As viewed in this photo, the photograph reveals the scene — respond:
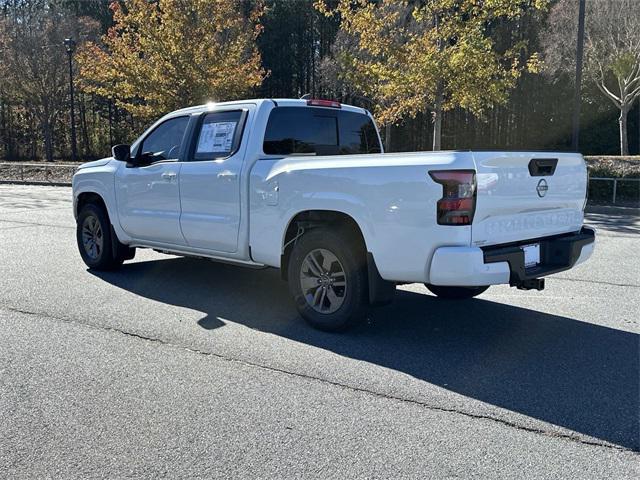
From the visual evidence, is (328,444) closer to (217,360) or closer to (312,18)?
(217,360)

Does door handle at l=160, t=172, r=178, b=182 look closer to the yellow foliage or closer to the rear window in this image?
the rear window

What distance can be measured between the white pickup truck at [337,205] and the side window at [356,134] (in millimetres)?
17

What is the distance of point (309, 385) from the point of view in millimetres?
4035

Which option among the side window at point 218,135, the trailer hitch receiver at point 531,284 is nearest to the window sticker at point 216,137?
the side window at point 218,135

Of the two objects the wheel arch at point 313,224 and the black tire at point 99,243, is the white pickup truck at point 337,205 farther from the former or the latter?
the black tire at point 99,243

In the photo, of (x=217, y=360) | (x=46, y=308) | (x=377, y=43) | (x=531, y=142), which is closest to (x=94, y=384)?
(x=217, y=360)

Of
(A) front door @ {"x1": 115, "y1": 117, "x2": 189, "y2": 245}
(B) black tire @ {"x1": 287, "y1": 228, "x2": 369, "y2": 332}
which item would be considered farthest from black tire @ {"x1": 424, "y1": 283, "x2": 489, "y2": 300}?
(A) front door @ {"x1": 115, "y1": 117, "x2": 189, "y2": 245}

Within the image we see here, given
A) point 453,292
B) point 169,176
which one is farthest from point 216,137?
point 453,292

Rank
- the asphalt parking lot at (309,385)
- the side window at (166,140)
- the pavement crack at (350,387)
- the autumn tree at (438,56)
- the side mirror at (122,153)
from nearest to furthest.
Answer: the asphalt parking lot at (309,385), the pavement crack at (350,387), the side window at (166,140), the side mirror at (122,153), the autumn tree at (438,56)

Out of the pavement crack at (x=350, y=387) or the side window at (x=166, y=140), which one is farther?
the side window at (x=166, y=140)

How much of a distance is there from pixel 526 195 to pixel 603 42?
989 inches

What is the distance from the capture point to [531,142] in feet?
123

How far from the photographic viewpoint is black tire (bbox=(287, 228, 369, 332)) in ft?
16.2

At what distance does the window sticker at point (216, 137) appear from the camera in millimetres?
6020
